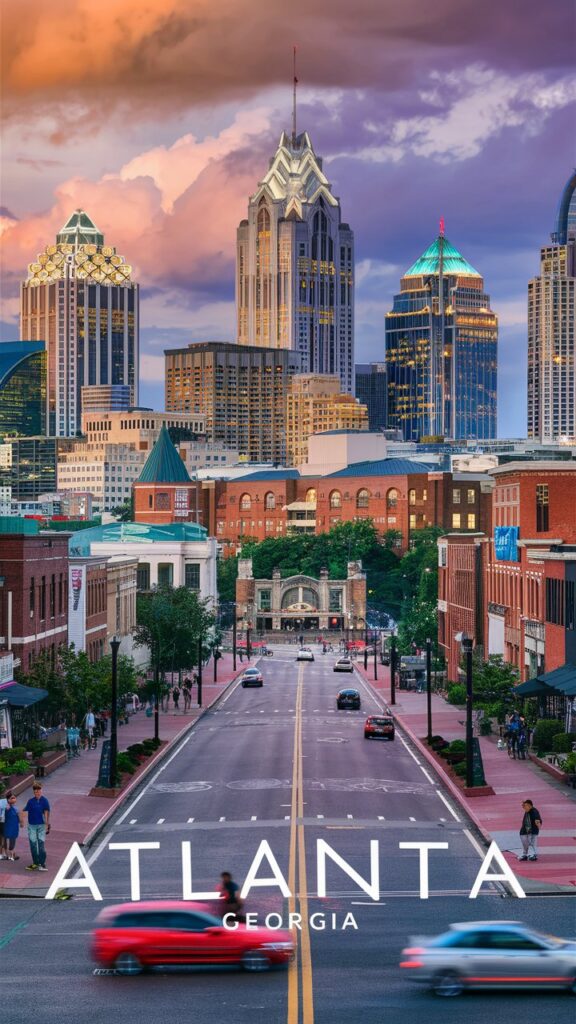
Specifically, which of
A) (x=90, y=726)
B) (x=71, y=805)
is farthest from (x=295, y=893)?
(x=90, y=726)

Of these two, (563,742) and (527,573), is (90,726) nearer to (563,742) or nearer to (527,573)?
(563,742)

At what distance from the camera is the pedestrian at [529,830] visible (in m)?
42.6

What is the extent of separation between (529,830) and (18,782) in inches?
765

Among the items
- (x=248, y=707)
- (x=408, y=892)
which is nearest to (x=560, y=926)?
(x=408, y=892)

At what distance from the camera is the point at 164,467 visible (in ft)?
585

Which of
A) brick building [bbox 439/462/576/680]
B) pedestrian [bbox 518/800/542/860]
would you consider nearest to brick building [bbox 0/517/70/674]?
brick building [bbox 439/462/576/680]

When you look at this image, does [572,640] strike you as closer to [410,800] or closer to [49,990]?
[410,800]

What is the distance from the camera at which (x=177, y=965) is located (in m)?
30.2

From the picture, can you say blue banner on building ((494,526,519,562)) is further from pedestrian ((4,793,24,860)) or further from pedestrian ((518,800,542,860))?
pedestrian ((4,793,24,860))

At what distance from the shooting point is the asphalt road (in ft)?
91.9

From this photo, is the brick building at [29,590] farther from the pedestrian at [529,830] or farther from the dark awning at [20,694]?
the pedestrian at [529,830]

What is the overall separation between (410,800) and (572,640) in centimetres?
2387

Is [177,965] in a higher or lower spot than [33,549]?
lower

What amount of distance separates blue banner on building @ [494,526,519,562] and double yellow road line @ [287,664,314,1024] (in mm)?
35900
